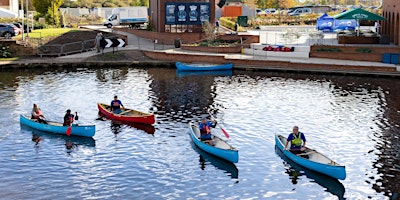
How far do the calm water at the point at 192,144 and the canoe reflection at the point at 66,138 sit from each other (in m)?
0.16

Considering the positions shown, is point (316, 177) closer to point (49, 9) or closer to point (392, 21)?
point (392, 21)

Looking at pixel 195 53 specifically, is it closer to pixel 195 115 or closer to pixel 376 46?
pixel 376 46

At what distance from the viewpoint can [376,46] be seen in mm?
59719

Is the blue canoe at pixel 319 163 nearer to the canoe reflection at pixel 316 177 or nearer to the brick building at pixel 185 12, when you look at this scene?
the canoe reflection at pixel 316 177

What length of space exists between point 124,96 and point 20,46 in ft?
77.7

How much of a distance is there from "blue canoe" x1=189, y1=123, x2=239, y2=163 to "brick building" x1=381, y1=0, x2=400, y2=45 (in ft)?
114

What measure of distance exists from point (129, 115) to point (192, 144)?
22.5 feet

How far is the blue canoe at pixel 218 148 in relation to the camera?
28.9 metres

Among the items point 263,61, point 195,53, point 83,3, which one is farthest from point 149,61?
point 83,3

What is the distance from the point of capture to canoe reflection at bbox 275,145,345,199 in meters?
26.0

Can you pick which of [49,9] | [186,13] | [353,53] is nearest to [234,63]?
[353,53]

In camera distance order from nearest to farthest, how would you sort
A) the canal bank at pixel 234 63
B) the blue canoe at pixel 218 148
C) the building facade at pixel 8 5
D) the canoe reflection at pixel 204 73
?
the blue canoe at pixel 218 148 → the canal bank at pixel 234 63 → the canoe reflection at pixel 204 73 → the building facade at pixel 8 5

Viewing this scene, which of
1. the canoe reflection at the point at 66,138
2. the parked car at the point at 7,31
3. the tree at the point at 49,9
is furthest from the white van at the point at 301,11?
the canoe reflection at the point at 66,138

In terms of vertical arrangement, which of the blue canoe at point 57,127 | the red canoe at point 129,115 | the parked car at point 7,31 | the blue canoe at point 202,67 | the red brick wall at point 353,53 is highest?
the parked car at point 7,31
